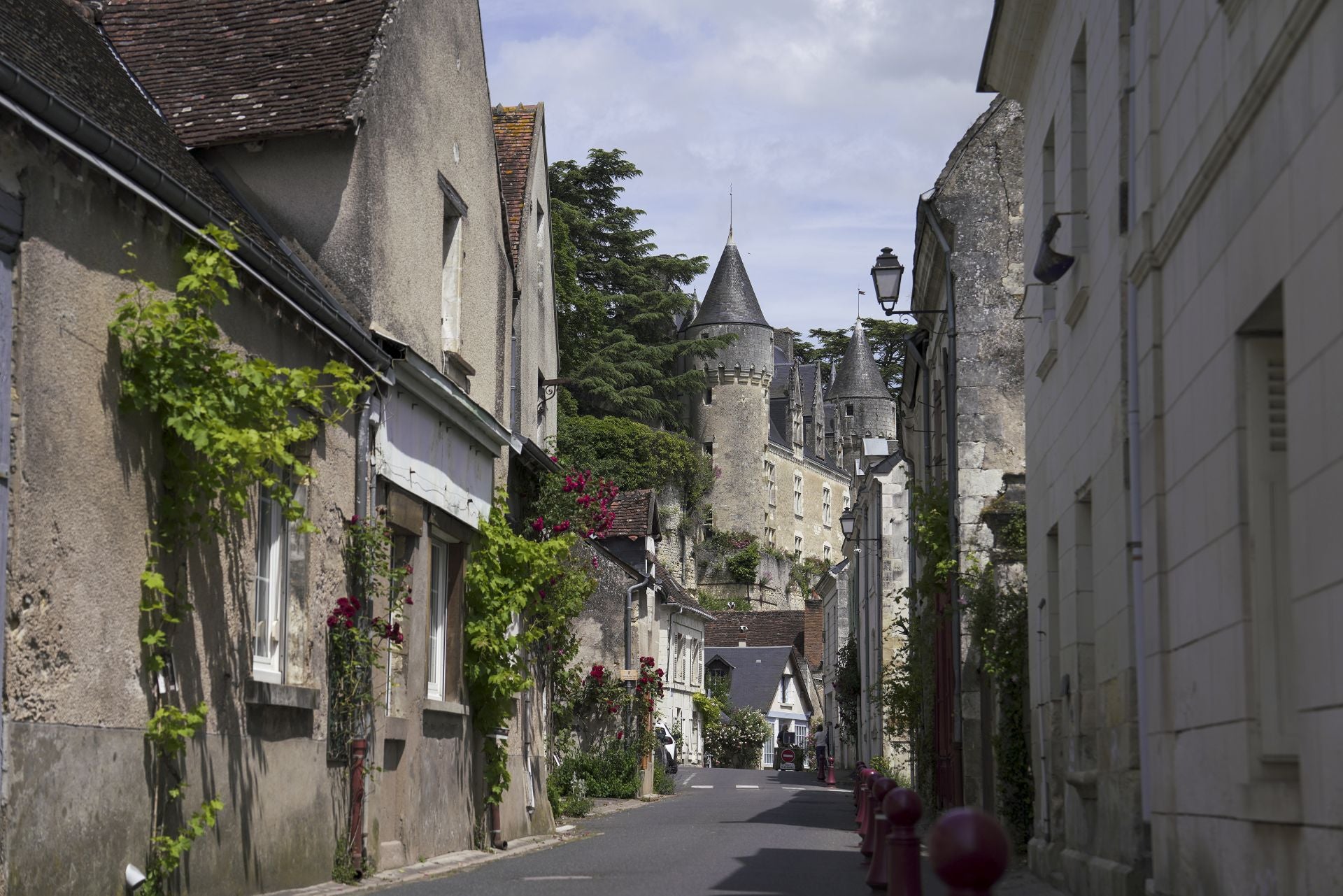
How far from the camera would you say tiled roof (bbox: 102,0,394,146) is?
11.8 metres

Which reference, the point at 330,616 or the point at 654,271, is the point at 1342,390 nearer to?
the point at 330,616

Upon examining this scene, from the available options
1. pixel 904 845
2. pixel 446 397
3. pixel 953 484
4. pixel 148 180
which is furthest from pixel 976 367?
pixel 904 845

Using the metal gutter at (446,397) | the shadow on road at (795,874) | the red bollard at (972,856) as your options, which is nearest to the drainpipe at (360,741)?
the metal gutter at (446,397)

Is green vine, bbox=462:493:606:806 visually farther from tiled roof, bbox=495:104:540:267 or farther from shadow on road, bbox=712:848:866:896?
tiled roof, bbox=495:104:540:267

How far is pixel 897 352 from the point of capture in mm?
87625

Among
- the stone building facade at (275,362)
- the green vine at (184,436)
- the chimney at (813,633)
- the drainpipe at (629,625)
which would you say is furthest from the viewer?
the chimney at (813,633)

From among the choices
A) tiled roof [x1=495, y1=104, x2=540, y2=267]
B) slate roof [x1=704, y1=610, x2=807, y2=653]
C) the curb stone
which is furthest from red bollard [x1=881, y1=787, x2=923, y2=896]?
slate roof [x1=704, y1=610, x2=807, y2=653]

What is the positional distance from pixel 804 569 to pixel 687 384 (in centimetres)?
2127

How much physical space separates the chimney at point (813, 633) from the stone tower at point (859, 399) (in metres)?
28.7

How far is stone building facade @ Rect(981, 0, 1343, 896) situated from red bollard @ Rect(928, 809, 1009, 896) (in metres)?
2.73

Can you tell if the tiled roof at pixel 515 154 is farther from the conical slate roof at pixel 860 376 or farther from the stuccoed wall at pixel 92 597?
the conical slate roof at pixel 860 376

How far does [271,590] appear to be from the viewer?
1007 cm

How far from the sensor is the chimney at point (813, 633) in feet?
238

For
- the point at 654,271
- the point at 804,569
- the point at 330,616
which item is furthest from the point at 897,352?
the point at 330,616
